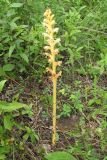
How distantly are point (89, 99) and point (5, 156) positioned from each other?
3.36 feet

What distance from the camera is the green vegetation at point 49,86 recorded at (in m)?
2.84

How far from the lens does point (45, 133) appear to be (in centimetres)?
301

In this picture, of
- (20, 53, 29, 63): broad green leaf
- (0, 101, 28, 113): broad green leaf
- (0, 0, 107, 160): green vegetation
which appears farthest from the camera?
(20, 53, 29, 63): broad green leaf

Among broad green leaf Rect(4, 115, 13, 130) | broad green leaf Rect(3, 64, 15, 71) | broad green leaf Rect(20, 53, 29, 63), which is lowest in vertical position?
broad green leaf Rect(4, 115, 13, 130)

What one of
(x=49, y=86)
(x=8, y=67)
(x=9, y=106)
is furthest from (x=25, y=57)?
(x=9, y=106)

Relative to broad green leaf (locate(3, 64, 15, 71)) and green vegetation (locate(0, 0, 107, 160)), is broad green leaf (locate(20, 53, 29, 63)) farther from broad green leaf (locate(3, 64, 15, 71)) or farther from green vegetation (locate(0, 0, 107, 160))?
broad green leaf (locate(3, 64, 15, 71))

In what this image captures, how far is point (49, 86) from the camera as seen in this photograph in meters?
3.37

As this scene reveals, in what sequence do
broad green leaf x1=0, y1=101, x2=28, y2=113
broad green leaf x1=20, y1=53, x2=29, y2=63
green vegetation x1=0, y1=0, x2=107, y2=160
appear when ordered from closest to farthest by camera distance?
broad green leaf x1=0, y1=101, x2=28, y2=113 < green vegetation x1=0, y1=0, x2=107, y2=160 < broad green leaf x1=20, y1=53, x2=29, y2=63

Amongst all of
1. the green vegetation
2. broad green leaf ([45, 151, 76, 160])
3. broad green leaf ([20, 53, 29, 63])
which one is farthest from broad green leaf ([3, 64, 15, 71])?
broad green leaf ([45, 151, 76, 160])

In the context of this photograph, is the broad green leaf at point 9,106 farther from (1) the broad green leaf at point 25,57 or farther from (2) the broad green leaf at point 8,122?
(1) the broad green leaf at point 25,57

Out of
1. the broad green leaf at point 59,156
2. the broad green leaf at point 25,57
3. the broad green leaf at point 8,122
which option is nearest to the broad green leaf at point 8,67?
the broad green leaf at point 25,57

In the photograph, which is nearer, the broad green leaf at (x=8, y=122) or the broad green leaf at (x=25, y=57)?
the broad green leaf at (x=8, y=122)

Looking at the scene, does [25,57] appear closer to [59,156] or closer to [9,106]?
[9,106]

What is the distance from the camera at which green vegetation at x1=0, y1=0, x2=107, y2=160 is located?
112 inches
